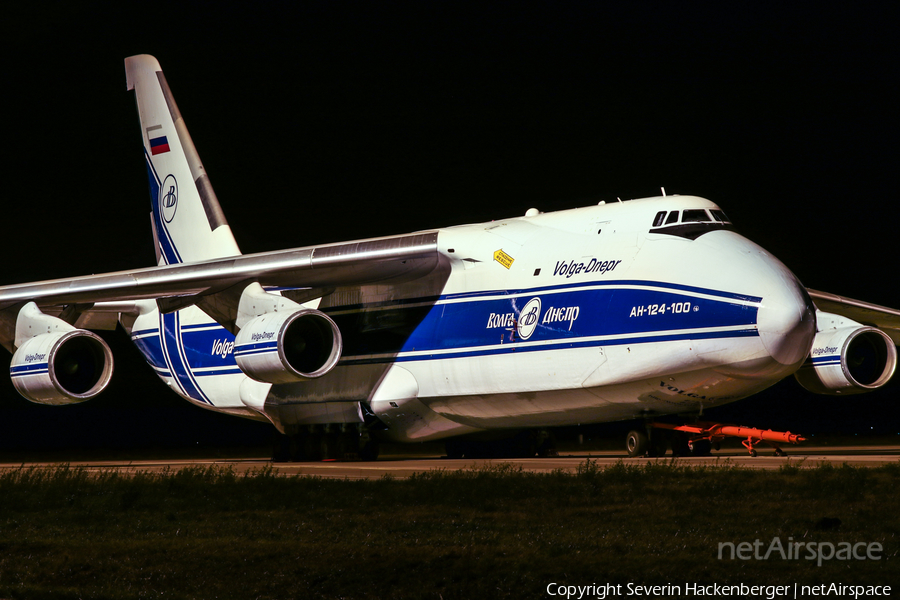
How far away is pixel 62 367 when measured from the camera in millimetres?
17016

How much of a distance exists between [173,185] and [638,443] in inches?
410

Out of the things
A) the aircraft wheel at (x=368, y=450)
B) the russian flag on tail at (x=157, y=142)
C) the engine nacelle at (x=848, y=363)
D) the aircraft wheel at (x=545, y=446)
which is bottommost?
the aircraft wheel at (x=545, y=446)

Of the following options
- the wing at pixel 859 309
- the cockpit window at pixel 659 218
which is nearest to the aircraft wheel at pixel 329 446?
the cockpit window at pixel 659 218

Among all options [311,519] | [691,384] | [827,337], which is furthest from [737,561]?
[827,337]

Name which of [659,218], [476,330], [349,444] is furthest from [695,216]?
[349,444]

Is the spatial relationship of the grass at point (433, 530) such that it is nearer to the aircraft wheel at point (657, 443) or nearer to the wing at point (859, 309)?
the aircraft wheel at point (657, 443)

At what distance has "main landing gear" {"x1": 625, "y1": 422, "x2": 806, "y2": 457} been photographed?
14.7m

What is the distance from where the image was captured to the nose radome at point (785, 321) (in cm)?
1188

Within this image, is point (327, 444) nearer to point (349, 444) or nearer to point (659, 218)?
point (349, 444)

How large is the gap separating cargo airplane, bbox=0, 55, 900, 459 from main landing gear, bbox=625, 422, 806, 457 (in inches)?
2.7

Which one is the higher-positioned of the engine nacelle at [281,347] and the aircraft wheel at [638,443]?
the engine nacelle at [281,347]

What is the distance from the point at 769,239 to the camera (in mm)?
27438

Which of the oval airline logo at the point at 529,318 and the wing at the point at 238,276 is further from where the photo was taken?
the wing at the point at 238,276

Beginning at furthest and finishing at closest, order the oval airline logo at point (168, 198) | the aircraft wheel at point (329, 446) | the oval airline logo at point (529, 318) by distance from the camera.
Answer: the oval airline logo at point (168, 198)
the aircraft wheel at point (329, 446)
the oval airline logo at point (529, 318)
